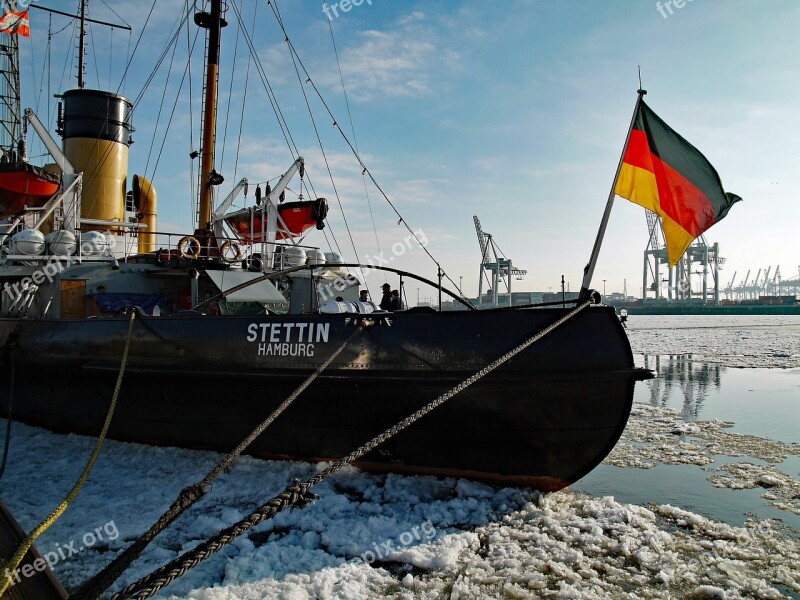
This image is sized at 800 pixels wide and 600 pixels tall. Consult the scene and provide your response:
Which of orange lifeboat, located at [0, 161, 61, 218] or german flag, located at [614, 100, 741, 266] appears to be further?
orange lifeboat, located at [0, 161, 61, 218]

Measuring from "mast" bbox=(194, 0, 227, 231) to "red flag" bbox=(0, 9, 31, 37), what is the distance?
31.1ft

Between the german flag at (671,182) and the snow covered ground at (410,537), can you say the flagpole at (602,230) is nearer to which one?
the german flag at (671,182)

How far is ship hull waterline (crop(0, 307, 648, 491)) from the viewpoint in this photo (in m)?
5.45

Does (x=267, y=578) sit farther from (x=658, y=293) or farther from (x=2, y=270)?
(x=658, y=293)

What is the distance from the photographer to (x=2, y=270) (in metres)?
9.25

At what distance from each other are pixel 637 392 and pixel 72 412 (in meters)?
11.4

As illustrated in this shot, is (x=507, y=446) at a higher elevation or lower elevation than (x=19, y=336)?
lower

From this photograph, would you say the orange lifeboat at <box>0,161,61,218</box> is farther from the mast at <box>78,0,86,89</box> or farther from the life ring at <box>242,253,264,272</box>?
the life ring at <box>242,253,264,272</box>

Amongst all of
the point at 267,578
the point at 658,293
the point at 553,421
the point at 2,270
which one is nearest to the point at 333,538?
the point at 267,578

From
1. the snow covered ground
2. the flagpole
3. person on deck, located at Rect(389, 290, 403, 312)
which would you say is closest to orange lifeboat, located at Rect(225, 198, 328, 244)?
person on deck, located at Rect(389, 290, 403, 312)

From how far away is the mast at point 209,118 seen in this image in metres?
11.5

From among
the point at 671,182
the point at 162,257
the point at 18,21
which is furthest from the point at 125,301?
the point at 18,21

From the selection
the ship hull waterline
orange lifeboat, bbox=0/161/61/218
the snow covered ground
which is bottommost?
the snow covered ground

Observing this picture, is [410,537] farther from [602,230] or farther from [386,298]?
[386,298]
